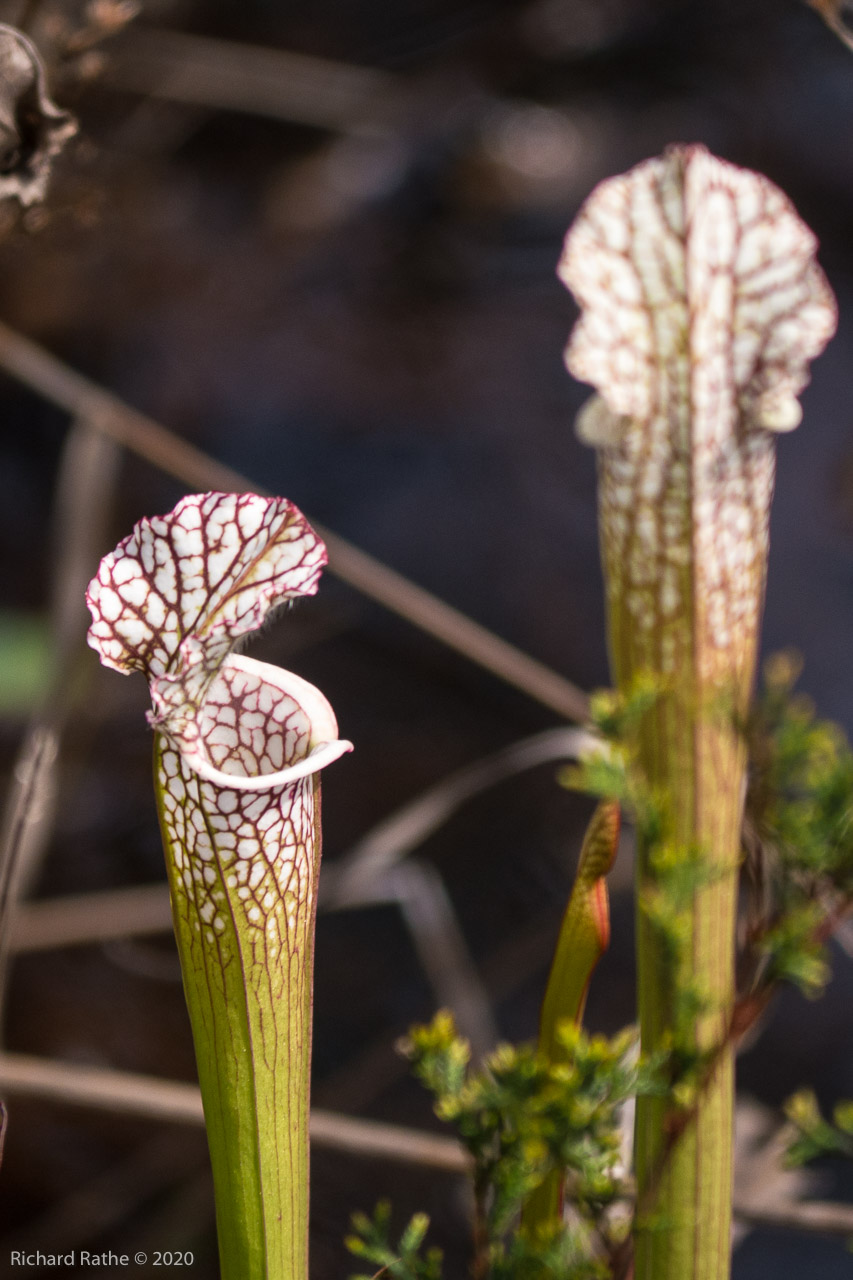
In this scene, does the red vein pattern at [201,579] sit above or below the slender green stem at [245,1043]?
above

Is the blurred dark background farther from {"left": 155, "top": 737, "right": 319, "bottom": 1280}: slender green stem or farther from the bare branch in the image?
{"left": 155, "top": 737, "right": 319, "bottom": 1280}: slender green stem

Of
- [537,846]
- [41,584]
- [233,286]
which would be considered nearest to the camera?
[537,846]

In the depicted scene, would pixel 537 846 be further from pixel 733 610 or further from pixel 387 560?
pixel 733 610

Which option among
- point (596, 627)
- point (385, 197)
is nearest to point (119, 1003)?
point (596, 627)

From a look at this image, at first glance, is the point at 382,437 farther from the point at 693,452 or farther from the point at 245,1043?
the point at 245,1043

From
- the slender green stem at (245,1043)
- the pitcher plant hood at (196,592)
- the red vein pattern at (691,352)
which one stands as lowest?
the slender green stem at (245,1043)

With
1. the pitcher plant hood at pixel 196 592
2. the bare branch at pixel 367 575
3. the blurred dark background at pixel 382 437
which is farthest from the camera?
the blurred dark background at pixel 382 437

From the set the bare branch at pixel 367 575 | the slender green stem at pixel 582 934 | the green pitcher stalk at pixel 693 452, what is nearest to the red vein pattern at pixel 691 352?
the green pitcher stalk at pixel 693 452

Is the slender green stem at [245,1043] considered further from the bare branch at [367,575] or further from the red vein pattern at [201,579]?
the bare branch at [367,575]
